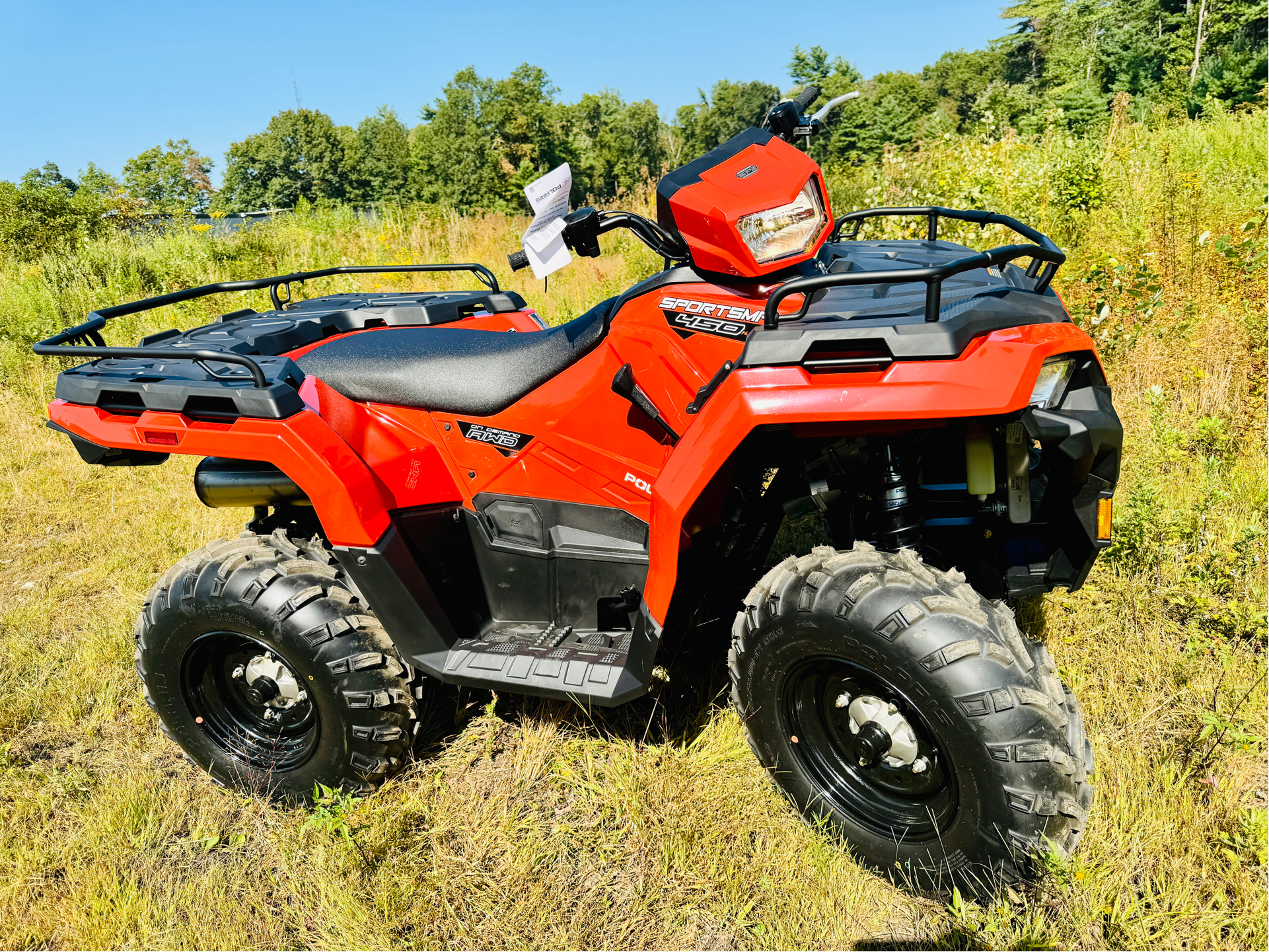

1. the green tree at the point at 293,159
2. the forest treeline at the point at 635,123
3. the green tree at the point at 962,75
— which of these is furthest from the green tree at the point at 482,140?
the green tree at the point at 962,75

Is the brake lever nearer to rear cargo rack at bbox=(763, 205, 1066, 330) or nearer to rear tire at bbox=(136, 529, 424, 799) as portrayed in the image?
rear cargo rack at bbox=(763, 205, 1066, 330)

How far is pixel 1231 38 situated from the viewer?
29.4 metres

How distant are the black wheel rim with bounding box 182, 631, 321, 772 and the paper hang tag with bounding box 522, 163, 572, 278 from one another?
1556 mm

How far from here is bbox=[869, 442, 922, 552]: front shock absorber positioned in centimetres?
213

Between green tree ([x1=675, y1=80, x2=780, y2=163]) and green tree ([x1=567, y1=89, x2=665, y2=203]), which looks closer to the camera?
green tree ([x1=567, y1=89, x2=665, y2=203])

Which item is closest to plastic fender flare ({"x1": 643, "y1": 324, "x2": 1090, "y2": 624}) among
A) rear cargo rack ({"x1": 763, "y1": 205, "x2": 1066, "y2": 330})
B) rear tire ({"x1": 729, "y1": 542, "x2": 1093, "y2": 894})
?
rear cargo rack ({"x1": 763, "y1": 205, "x2": 1066, "y2": 330})

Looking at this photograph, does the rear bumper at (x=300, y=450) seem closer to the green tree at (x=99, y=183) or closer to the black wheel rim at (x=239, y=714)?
the black wheel rim at (x=239, y=714)

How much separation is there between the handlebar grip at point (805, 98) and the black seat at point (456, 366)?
2.75ft

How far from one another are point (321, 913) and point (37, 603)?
2774 millimetres

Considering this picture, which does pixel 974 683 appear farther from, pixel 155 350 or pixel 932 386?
pixel 155 350

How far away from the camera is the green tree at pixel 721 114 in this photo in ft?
224

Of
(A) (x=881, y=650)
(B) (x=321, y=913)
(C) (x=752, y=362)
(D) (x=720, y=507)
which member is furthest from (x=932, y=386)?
(B) (x=321, y=913)

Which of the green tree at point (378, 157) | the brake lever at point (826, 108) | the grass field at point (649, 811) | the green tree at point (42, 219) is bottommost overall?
the grass field at point (649, 811)

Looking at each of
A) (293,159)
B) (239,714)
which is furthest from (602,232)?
(293,159)
